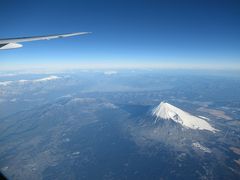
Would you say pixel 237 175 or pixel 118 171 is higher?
pixel 237 175

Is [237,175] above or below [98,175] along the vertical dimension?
above

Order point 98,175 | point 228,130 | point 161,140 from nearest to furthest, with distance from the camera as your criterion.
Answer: point 98,175, point 161,140, point 228,130

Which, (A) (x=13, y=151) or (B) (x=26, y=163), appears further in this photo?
(A) (x=13, y=151)

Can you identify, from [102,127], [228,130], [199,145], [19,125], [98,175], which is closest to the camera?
[98,175]

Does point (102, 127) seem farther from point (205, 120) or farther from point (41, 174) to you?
point (205, 120)

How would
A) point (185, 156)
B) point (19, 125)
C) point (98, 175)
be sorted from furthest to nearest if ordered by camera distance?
1. point (19, 125)
2. point (185, 156)
3. point (98, 175)

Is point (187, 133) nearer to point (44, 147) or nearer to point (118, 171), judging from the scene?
point (118, 171)

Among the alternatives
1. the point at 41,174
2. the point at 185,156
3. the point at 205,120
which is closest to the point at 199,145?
the point at 185,156

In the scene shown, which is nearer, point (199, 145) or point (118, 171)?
point (118, 171)

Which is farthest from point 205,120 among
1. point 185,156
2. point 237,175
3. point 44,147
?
point 44,147
